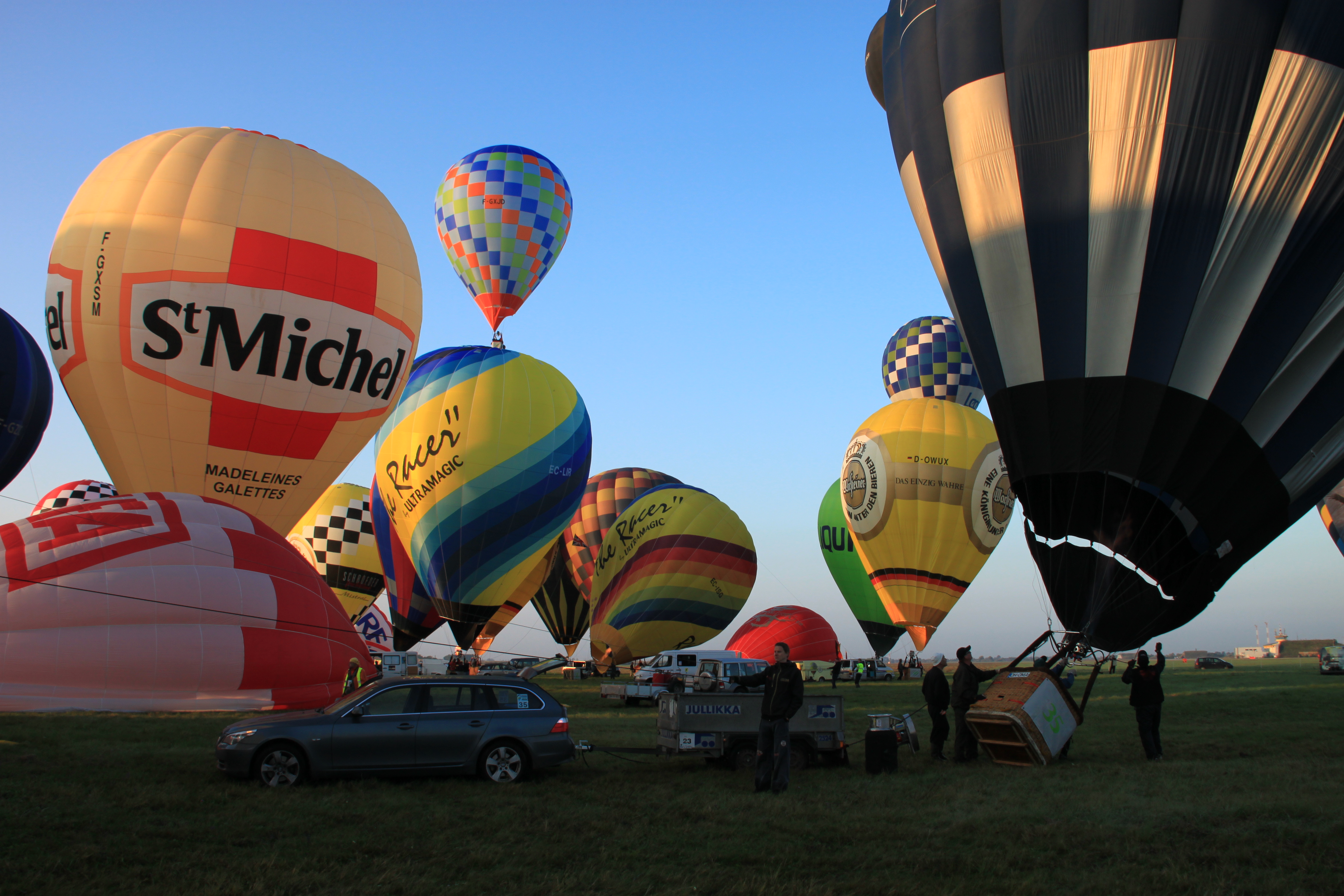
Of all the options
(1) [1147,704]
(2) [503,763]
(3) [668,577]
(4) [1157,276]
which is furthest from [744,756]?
(3) [668,577]

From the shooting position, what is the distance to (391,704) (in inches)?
355

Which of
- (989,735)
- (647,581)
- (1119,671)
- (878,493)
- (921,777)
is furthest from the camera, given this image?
(1119,671)

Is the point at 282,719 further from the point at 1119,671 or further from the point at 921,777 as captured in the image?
the point at 1119,671

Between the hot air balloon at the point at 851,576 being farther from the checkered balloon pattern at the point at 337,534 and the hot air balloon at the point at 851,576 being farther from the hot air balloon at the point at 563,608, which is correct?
the checkered balloon pattern at the point at 337,534

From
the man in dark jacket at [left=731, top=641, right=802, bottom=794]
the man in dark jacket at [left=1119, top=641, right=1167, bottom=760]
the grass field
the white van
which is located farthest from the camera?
the white van

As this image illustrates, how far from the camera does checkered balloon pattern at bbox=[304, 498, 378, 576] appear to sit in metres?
34.5

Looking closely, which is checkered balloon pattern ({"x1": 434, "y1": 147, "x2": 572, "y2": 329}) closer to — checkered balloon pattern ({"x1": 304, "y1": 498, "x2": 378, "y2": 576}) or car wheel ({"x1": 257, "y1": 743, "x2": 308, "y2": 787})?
checkered balloon pattern ({"x1": 304, "y1": 498, "x2": 378, "y2": 576})

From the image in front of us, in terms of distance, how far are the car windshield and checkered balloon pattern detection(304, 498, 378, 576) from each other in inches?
1021

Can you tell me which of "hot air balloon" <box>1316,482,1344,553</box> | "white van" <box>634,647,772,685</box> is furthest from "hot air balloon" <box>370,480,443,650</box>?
"hot air balloon" <box>1316,482,1344,553</box>

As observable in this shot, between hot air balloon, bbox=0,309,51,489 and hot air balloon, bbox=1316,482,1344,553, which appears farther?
hot air balloon, bbox=0,309,51,489

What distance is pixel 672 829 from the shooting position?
6.98 metres

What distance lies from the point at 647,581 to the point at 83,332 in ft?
A: 59.6

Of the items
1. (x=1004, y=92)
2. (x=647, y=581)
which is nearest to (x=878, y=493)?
(x=647, y=581)

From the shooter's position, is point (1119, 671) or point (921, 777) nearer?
point (921, 777)
